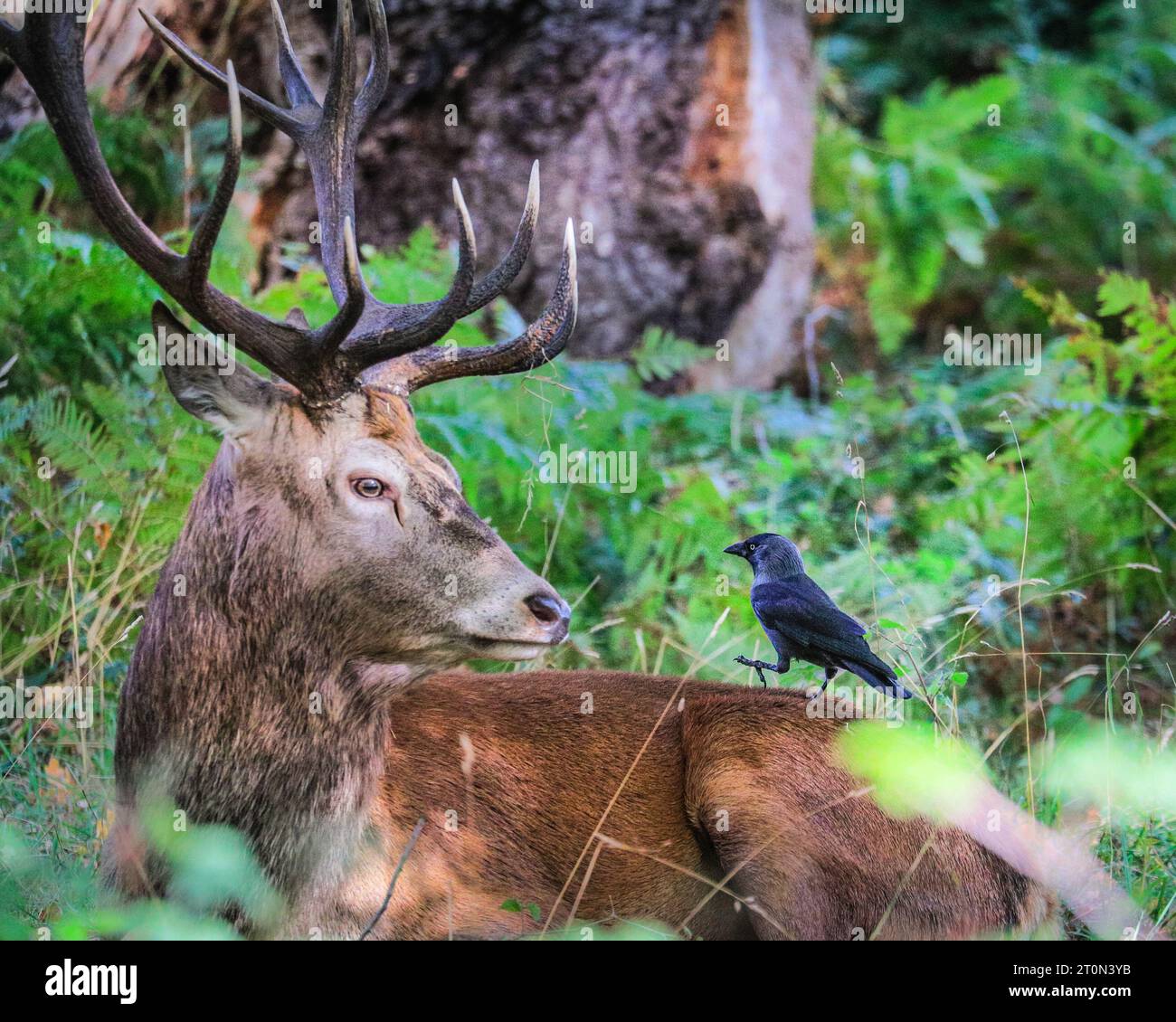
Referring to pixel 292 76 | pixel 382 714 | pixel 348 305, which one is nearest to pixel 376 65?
pixel 292 76

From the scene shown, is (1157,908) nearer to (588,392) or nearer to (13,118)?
(588,392)

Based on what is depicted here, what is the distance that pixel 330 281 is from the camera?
4199 millimetres

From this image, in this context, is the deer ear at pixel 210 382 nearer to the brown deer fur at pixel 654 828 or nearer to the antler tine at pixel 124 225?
the antler tine at pixel 124 225

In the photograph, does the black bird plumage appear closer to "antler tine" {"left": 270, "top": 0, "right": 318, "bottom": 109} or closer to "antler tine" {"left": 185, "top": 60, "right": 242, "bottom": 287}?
"antler tine" {"left": 185, "top": 60, "right": 242, "bottom": 287}

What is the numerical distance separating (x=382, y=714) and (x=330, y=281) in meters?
1.25

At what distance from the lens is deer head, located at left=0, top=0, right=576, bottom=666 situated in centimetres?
367

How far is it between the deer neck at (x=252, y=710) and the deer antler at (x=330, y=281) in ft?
1.25

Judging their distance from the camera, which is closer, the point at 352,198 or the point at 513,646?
the point at 513,646

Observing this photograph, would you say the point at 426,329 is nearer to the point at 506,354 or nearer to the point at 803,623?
the point at 506,354

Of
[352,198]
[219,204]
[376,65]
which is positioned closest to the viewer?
[219,204]

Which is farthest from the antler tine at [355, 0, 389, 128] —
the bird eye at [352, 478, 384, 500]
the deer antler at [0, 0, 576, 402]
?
the bird eye at [352, 478, 384, 500]

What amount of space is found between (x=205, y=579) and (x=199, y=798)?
54cm

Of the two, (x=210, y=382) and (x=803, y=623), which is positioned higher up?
(x=210, y=382)

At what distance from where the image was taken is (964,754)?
4070mm
